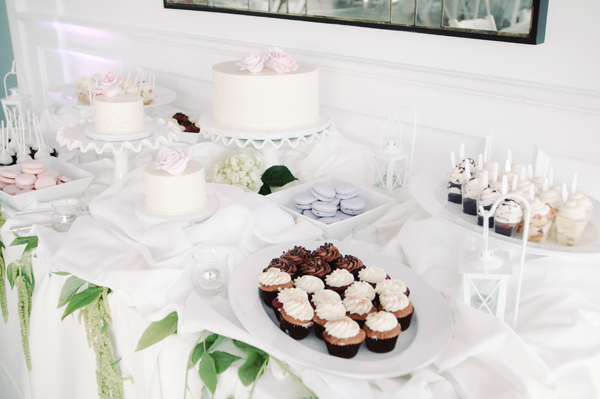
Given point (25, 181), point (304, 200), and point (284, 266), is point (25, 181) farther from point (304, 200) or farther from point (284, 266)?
point (284, 266)

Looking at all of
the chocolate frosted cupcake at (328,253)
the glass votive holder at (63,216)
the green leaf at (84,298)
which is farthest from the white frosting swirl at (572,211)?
the glass votive holder at (63,216)

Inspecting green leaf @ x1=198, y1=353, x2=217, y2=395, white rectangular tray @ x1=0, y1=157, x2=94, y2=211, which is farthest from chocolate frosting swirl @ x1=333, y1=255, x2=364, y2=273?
white rectangular tray @ x1=0, y1=157, x2=94, y2=211

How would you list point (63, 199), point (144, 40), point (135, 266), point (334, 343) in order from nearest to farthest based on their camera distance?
point (334, 343) → point (135, 266) → point (63, 199) → point (144, 40)

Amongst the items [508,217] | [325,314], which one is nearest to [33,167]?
[325,314]

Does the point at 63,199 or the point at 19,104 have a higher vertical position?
the point at 19,104

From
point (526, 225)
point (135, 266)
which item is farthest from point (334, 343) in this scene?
point (135, 266)

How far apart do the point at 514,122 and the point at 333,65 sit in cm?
73

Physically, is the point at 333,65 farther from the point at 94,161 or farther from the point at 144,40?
the point at 144,40

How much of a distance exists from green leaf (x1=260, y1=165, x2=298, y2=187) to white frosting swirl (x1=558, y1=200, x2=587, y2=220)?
2.80 feet

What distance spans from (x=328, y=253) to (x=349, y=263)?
5 cm

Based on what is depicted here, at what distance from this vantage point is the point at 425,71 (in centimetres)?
177

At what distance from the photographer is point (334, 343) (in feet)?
2.99

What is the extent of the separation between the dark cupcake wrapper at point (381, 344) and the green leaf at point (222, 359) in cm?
26

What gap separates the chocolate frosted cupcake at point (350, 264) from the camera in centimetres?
113
